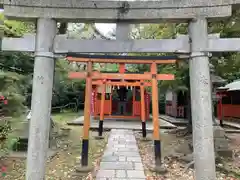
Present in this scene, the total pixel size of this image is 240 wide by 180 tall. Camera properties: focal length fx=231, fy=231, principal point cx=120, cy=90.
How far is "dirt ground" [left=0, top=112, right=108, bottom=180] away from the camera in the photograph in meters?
5.35

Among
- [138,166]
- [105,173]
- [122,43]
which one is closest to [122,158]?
[138,166]

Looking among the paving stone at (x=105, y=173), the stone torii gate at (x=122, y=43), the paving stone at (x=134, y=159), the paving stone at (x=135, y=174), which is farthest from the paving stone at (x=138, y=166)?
the stone torii gate at (x=122, y=43)

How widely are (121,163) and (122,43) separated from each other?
3.68 meters

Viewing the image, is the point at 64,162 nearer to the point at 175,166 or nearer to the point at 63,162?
the point at 63,162

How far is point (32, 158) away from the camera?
3539 millimetres

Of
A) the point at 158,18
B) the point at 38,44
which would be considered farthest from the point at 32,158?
the point at 158,18

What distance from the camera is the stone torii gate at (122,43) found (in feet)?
11.5

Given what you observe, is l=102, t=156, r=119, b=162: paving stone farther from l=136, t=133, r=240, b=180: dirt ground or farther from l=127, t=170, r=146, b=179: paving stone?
l=127, t=170, r=146, b=179: paving stone

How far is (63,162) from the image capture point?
649 cm

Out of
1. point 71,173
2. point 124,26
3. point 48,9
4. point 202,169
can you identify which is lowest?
point 71,173

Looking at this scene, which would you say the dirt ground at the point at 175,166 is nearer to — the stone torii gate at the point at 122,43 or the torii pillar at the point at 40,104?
the stone torii gate at the point at 122,43

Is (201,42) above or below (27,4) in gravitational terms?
below

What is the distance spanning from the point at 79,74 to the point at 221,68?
5772 mm

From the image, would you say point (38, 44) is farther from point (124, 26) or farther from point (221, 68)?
point (221, 68)
